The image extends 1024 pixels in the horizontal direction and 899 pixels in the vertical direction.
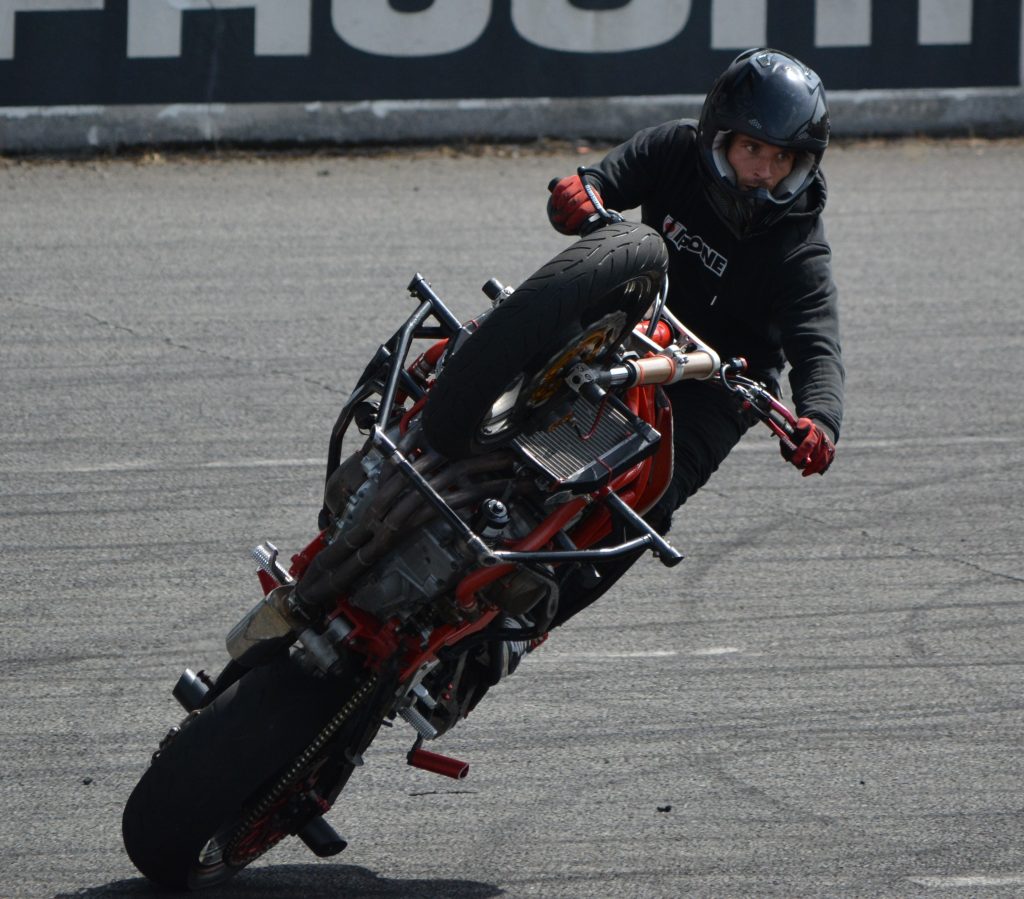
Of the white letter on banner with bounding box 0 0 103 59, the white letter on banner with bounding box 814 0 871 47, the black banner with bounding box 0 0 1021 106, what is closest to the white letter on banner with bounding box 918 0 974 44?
the black banner with bounding box 0 0 1021 106

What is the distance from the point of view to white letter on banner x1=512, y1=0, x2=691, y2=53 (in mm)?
11430

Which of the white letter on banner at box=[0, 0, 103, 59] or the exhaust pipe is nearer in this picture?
the exhaust pipe

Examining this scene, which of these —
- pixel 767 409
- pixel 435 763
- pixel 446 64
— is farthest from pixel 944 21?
pixel 435 763

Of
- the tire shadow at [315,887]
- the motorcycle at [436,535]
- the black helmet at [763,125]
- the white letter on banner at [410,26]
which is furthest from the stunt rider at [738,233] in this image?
the white letter on banner at [410,26]

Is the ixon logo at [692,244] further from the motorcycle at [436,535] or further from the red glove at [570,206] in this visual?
the motorcycle at [436,535]

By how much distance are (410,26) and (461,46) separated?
15.8 inches

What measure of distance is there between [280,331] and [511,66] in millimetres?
3748

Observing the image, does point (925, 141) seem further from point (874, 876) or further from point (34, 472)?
point (874, 876)

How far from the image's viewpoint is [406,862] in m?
4.57

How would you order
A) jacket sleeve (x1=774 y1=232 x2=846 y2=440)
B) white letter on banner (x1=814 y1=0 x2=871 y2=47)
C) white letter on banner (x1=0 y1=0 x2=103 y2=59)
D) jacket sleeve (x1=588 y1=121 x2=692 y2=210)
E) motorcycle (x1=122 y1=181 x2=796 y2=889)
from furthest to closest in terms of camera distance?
white letter on banner (x1=814 y1=0 x2=871 y2=47)
white letter on banner (x1=0 y1=0 x2=103 y2=59)
jacket sleeve (x1=588 y1=121 x2=692 y2=210)
jacket sleeve (x1=774 y1=232 x2=846 y2=440)
motorcycle (x1=122 y1=181 x2=796 y2=889)

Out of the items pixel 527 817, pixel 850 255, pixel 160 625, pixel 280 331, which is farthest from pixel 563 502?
pixel 850 255

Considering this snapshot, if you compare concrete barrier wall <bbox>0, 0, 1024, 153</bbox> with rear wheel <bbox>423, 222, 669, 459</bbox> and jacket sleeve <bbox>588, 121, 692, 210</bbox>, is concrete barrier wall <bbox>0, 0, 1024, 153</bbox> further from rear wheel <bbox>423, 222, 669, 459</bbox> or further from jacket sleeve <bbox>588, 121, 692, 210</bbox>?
rear wheel <bbox>423, 222, 669, 459</bbox>

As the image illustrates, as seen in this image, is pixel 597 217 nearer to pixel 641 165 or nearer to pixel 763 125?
pixel 763 125

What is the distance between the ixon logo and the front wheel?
1751 mm
